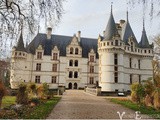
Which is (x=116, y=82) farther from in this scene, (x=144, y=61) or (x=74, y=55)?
(x=74, y=55)

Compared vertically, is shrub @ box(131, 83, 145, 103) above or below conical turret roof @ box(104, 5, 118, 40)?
below

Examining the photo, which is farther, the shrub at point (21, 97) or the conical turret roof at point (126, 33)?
the conical turret roof at point (126, 33)

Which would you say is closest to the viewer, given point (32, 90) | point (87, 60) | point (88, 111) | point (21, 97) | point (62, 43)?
point (88, 111)

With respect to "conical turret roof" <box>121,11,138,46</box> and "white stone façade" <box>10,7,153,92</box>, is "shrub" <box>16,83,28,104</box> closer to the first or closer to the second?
"white stone façade" <box>10,7,153,92</box>

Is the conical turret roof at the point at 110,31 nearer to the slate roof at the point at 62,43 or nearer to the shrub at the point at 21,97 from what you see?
the slate roof at the point at 62,43

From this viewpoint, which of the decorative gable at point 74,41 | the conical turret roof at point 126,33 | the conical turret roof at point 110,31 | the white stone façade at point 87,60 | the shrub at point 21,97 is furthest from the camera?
the decorative gable at point 74,41

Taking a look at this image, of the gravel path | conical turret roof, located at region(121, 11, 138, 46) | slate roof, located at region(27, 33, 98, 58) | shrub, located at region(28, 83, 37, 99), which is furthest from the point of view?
slate roof, located at region(27, 33, 98, 58)

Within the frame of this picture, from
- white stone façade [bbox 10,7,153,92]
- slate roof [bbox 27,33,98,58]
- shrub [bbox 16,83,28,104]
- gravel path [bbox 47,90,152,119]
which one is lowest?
gravel path [bbox 47,90,152,119]

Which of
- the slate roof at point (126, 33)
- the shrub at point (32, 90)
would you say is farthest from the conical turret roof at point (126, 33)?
the shrub at point (32, 90)

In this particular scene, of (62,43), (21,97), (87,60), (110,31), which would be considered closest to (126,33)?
(110,31)

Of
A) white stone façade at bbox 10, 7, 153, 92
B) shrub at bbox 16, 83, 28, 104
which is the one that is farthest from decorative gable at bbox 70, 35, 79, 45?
shrub at bbox 16, 83, 28, 104

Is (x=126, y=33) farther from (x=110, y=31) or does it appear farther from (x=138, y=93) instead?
(x=138, y=93)

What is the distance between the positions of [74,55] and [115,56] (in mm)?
10289

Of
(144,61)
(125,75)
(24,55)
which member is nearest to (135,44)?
(144,61)
